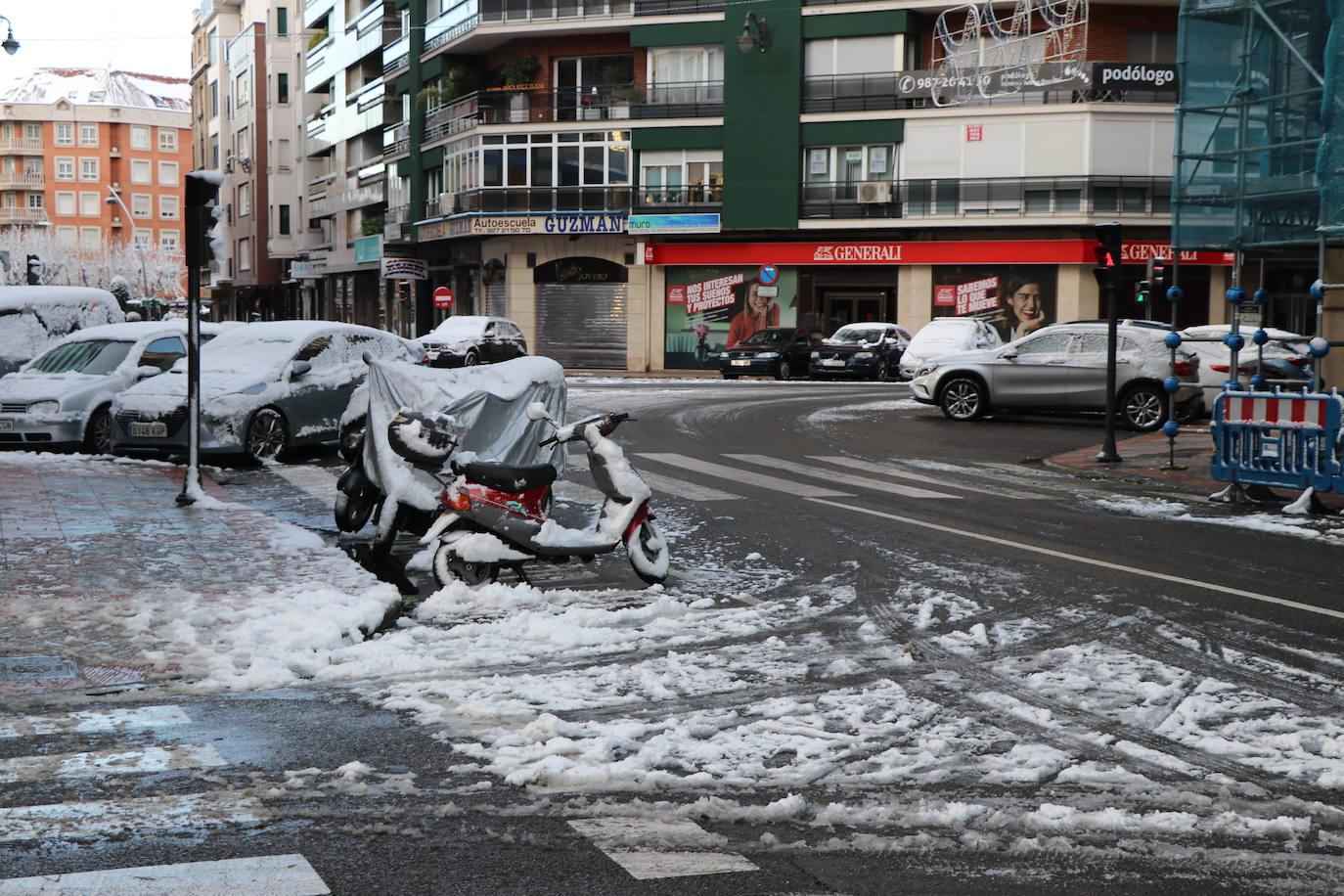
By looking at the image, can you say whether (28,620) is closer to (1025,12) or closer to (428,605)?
(428,605)

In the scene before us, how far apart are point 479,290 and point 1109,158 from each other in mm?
20880

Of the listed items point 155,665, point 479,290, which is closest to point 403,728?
point 155,665

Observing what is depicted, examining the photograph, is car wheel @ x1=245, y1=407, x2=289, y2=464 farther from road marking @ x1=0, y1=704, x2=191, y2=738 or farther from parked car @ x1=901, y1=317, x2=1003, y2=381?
parked car @ x1=901, y1=317, x2=1003, y2=381

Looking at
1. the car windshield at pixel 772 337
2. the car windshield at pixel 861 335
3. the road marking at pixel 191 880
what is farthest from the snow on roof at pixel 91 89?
the road marking at pixel 191 880

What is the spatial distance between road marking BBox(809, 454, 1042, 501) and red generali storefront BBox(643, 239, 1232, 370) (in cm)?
2603

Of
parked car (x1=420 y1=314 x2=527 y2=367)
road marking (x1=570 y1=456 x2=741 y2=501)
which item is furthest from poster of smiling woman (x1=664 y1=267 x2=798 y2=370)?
road marking (x1=570 y1=456 x2=741 y2=501)

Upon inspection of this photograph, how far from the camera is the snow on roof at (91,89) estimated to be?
12925 centimetres

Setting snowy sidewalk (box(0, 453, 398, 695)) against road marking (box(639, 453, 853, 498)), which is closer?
snowy sidewalk (box(0, 453, 398, 695))

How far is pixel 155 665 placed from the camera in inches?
261

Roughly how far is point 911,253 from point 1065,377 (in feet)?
70.3

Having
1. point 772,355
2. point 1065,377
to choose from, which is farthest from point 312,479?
point 772,355

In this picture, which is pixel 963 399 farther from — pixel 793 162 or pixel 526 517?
pixel 793 162

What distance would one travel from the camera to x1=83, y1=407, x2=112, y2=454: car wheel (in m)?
16.9

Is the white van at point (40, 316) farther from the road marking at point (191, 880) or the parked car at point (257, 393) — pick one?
the road marking at point (191, 880)
